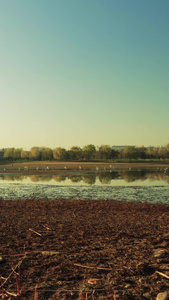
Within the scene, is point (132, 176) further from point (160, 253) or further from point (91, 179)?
point (160, 253)

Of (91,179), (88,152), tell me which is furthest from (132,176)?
(88,152)

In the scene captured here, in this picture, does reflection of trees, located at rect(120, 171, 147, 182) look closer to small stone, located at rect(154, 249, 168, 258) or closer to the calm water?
the calm water

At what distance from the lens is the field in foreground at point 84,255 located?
6730 mm

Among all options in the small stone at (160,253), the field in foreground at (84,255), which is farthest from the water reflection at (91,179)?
the small stone at (160,253)

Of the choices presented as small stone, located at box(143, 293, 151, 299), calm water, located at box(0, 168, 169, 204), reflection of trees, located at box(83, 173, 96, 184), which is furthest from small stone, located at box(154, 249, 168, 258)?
reflection of trees, located at box(83, 173, 96, 184)

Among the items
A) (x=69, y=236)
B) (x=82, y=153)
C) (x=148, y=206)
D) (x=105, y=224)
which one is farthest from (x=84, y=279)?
(x=82, y=153)

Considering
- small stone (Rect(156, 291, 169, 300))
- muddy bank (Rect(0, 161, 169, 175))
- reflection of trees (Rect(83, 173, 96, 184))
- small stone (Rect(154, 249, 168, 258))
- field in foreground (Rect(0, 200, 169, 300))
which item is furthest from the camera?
muddy bank (Rect(0, 161, 169, 175))

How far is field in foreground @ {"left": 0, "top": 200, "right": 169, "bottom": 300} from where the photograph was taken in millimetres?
6730

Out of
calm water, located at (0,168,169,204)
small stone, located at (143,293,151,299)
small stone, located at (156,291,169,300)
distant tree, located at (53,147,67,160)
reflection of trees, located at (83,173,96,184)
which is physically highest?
distant tree, located at (53,147,67,160)

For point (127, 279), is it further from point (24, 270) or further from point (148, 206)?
point (148, 206)

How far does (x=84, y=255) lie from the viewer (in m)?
9.18

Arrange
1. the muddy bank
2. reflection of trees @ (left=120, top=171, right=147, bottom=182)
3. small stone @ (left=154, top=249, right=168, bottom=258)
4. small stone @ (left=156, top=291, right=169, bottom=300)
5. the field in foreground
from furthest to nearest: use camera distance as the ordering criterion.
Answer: the muddy bank → reflection of trees @ (left=120, top=171, right=147, bottom=182) → small stone @ (left=154, top=249, right=168, bottom=258) → the field in foreground → small stone @ (left=156, top=291, right=169, bottom=300)

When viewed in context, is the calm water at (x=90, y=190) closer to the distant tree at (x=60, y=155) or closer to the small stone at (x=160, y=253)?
the small stone at (x=160, y=253)

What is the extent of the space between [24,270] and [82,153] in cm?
17327
